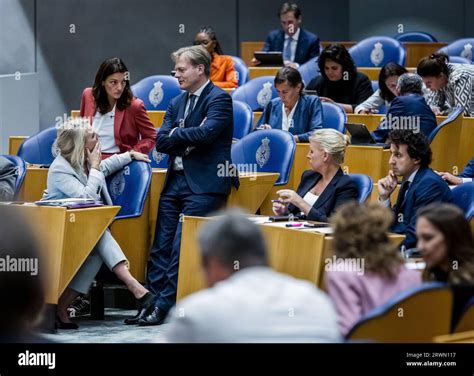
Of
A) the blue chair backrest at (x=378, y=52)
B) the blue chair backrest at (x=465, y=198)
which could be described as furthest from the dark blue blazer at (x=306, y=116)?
the blue chair backrest at (x=378, y=52)

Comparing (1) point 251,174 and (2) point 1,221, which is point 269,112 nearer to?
(1) point 251,174

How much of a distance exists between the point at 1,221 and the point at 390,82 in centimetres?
401

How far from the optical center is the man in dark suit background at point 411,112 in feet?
23.8

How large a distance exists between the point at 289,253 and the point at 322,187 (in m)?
0.71

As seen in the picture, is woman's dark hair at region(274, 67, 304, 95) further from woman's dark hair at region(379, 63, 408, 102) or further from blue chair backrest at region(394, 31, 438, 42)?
blue chair backrest at region(394, 31, 438, 42)

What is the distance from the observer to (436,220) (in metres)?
3.82

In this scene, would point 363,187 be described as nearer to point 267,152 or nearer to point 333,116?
point 267,152

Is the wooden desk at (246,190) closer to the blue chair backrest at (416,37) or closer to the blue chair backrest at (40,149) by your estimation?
the blue chair backrest at (40,149)

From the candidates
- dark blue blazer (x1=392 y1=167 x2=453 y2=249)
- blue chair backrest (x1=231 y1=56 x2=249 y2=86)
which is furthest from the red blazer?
blue chair backrest (x1=231 y1=56 x2=249 y2=86)

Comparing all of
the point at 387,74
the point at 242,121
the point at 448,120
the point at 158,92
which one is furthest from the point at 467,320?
the point at 158,92

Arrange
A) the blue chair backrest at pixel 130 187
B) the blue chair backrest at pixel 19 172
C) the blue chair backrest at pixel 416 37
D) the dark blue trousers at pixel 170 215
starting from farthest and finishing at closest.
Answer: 1. the blue chair backrest at pixel 416 37
2. the blue chair backrest at pixel 19 172
3. the blue chair backrest at pixel 130 187
4. the dark blue trousers at pixel 170 215

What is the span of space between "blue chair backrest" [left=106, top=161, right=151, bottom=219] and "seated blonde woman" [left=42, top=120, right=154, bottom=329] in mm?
164

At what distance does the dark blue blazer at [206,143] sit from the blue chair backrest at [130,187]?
0.28 m
